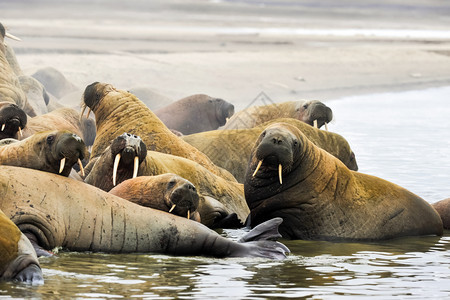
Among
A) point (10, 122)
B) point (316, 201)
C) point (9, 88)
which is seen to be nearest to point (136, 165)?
point (316, 201)

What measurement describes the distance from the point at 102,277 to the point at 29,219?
81cm

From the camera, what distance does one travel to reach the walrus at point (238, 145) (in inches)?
479

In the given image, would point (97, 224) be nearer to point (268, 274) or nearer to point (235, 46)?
point (268, 274)

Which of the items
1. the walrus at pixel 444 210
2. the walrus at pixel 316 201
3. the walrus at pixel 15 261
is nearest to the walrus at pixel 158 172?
the walrus at pixel 316 201

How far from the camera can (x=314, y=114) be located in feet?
45.2

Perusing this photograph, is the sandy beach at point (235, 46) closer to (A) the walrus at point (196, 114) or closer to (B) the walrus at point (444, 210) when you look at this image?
(A) the walrus at point (196, 114)

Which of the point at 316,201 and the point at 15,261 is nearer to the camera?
the point at 15,261

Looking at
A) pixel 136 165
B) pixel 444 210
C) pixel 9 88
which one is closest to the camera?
Answer: pixel 136 165

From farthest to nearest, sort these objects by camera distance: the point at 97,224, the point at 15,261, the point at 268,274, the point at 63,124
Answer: the point at 63,124 → the point at 97,224 → the point at 268,274 → the point at 15,261

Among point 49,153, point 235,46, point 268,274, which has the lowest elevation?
point 268,274

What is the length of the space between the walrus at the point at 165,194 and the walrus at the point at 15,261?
1.74 meters

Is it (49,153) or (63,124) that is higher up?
(63,124)

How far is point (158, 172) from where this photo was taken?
9445 mm

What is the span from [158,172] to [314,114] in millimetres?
4688
